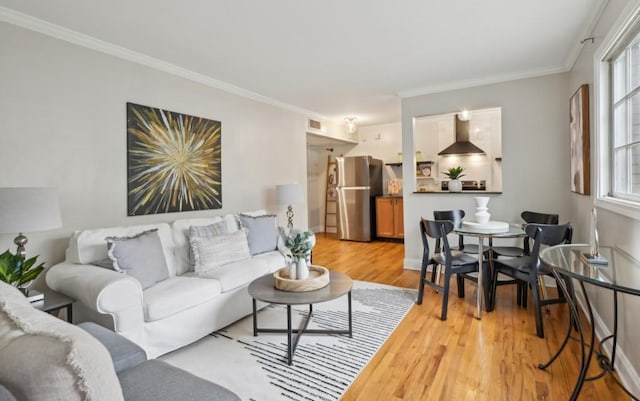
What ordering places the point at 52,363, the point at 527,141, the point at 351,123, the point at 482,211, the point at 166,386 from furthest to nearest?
the point at 351,123
the point at 527,141
the point at 482,211
the point at 166,386
the point at 52,363

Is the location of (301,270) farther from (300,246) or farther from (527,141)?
(527,141)

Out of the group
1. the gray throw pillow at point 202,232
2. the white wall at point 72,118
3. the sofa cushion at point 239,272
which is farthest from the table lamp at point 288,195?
the sofa cushion at point 239,272

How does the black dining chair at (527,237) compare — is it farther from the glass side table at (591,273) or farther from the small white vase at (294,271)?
the small white vase at (294,271)

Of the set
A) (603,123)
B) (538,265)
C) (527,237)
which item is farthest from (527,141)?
(538,265)

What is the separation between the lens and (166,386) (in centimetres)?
131

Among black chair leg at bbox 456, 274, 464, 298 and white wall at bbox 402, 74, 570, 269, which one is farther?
white wall at bbox 402, 74, 570, 269

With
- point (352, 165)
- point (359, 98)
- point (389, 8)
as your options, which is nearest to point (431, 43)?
point (389, 8)

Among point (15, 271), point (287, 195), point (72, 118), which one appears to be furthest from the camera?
point (287, 195)


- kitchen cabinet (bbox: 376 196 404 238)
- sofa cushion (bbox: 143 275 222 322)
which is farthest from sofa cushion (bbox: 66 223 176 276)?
kitchen cabinet (bbox: 376 196 404 238)

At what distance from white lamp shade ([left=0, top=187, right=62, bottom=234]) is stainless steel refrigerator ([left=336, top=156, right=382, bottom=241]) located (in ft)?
17.8

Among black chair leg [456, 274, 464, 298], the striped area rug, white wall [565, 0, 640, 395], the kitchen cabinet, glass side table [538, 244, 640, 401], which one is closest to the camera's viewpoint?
glass side table [538, 244, 640, 401]

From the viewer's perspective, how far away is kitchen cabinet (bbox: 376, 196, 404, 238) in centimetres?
677

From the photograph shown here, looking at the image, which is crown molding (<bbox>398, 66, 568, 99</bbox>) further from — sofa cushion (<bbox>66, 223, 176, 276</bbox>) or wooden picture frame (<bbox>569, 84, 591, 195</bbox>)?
sofa cushion (<bbox>66, 223, 176, 276</bbox>)

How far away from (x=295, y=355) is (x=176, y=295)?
950mm
